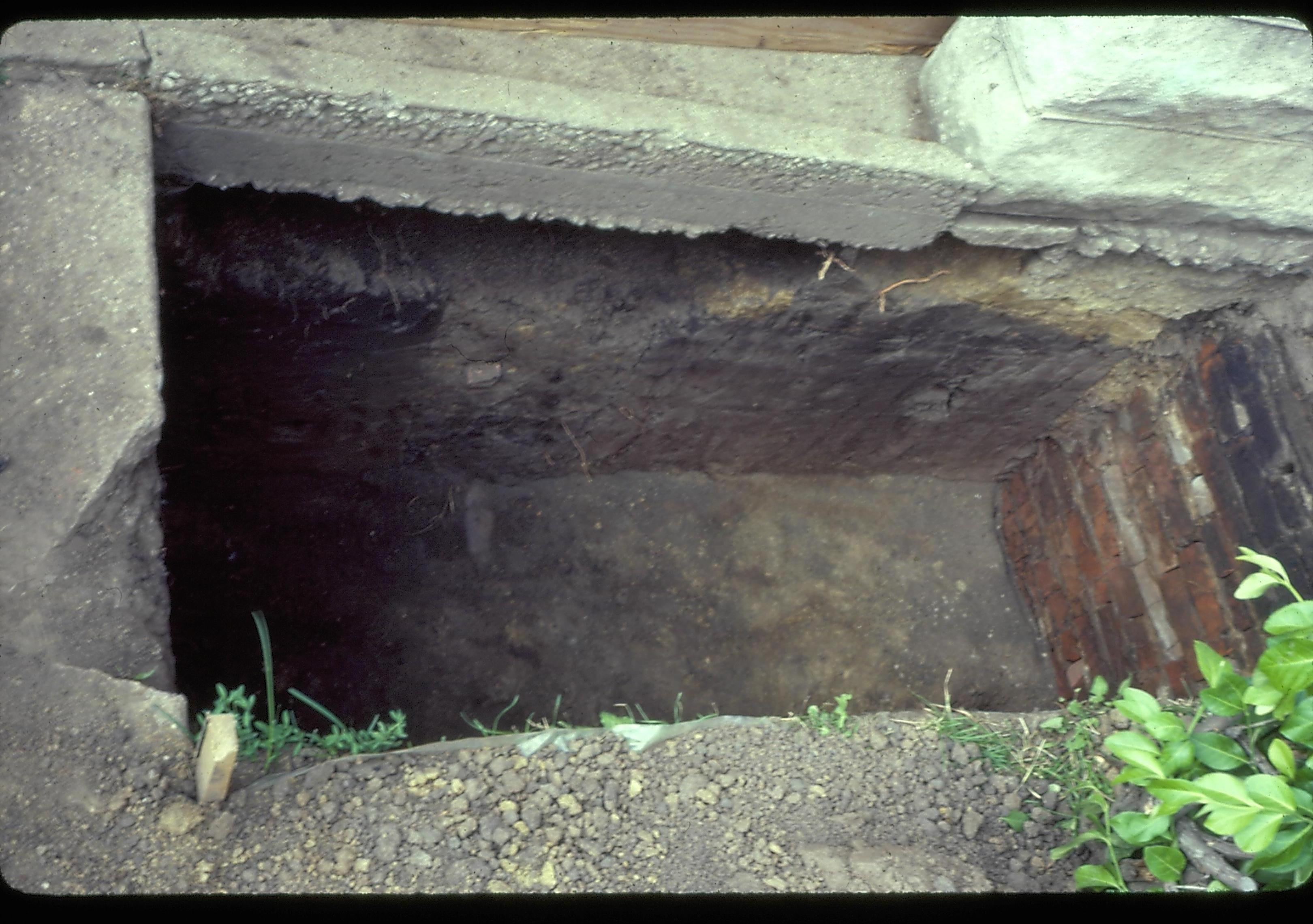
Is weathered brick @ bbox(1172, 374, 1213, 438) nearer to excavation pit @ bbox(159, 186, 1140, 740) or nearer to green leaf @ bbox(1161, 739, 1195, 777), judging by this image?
excavation pit @ bbox(159, 186, 1140, 740)

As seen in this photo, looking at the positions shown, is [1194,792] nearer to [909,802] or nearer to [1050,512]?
[909,802]

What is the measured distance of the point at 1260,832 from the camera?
1339mm

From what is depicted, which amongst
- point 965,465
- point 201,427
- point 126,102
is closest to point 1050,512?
point 965,465

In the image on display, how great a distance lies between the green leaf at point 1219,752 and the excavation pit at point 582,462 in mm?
1421

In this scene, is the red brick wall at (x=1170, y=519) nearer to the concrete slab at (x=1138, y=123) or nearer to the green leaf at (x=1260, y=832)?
the concrete slab at (x=1138, y=123)

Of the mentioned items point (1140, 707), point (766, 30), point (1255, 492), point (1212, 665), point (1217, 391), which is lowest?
point (1140, 707)

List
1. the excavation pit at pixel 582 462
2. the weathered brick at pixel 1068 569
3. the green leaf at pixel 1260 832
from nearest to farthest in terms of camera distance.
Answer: the green leaf at pixel 1260 832 < the excavation pit at pixel 582 462 < the weathered brick at pixel 1068 569

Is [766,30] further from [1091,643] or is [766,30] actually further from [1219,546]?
[1091,643]

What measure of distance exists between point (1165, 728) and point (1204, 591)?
138 centimetres

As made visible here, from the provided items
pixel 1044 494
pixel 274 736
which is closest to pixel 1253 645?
pixel 1044 494

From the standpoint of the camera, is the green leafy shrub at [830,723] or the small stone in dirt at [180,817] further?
the green leafy shrub at [830,723]

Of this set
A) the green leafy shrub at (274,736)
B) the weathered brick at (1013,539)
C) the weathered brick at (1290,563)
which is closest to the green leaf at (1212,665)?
the weathered brick at (1290,563)

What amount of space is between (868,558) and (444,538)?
1.55 meters

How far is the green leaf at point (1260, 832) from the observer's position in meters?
1.34
